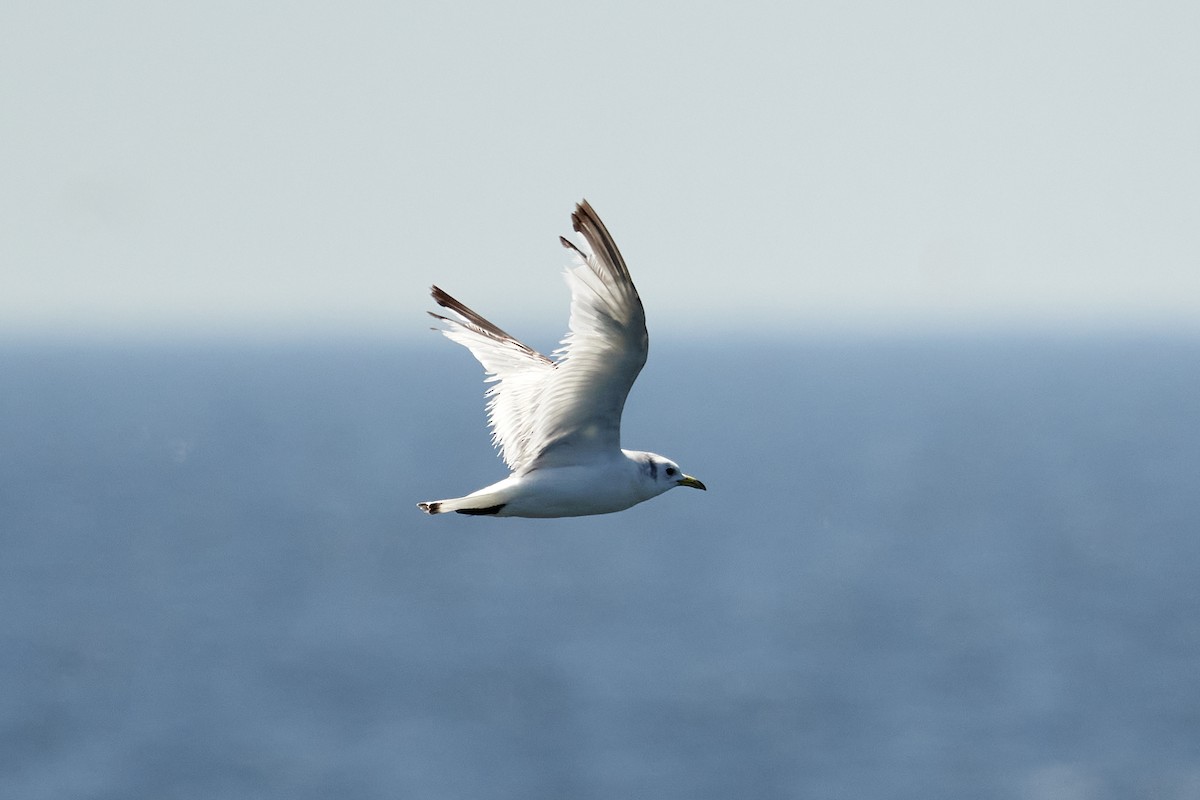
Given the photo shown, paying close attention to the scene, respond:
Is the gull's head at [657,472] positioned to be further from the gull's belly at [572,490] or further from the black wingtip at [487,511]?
the black wingtip at [487,511]

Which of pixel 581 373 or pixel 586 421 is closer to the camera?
pixel 581 373

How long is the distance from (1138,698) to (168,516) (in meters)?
Result: 85.2

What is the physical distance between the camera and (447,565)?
112 meters

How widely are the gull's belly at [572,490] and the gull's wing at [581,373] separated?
0.27m

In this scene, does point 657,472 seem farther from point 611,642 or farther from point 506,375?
point 611,642

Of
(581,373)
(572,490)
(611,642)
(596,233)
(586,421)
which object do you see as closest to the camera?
(596,233)

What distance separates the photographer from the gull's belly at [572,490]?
16.3 metres

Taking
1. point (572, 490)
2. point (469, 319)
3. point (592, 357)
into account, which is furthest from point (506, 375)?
point (592, 357)

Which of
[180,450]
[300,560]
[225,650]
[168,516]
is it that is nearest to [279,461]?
[180,450]

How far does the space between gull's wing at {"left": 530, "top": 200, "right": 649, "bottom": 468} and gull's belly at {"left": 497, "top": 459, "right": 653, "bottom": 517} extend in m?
0.27

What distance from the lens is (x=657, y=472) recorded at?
667 inches

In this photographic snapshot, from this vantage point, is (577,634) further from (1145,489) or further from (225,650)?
(1145,489)

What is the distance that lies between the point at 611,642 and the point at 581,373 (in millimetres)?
74182

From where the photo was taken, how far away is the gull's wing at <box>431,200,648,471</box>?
14758 millimetres
